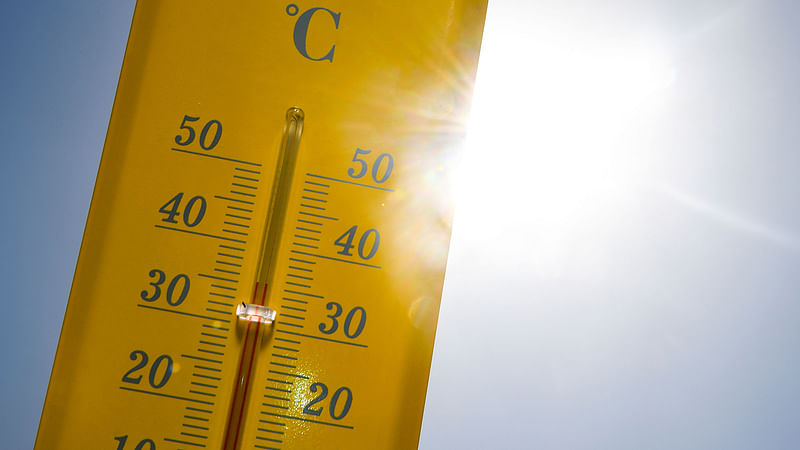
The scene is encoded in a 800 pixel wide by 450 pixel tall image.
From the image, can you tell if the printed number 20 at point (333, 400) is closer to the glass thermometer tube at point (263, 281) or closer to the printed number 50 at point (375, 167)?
the glass thermometer tube at point (263, 281)

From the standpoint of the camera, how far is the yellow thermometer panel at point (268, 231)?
4.37 feet

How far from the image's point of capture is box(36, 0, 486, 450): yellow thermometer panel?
1.33m

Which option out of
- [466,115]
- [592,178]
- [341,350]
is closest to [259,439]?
[341,350]

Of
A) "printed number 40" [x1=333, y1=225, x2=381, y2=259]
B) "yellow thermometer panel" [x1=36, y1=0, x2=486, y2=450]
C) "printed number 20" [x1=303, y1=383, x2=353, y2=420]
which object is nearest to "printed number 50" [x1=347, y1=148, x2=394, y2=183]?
"yellow thermometer panel" [x1=36, y1=0, x2=486, y2=450]

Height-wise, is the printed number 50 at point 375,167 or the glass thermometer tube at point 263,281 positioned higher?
the printed number 50 at point 375,167

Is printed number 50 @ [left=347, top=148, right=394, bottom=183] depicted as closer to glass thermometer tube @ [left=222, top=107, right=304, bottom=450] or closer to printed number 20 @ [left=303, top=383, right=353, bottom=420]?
glass thermometer tube @ [left=222, top=107, right=304, bottom=450]

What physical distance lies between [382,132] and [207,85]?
390 millimetres

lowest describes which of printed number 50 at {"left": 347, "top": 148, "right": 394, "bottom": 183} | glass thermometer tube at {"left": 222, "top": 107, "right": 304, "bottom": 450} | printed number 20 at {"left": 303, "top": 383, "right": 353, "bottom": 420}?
printed number 20 at {"left": 303, "top": 383, "right": 353, "bottom": 420}

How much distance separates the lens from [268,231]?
136cm

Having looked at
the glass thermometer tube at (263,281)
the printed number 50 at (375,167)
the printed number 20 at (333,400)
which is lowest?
the printed number 20 at (333,400)

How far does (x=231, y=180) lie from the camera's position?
4.64ft

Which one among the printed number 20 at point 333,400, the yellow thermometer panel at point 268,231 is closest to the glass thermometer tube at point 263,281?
the yellow thermometer panel at point 268,231

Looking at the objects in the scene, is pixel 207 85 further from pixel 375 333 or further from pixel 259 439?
pixel 259 439

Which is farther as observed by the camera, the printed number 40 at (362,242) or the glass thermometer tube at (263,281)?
the printed number 40 at (362,242)
